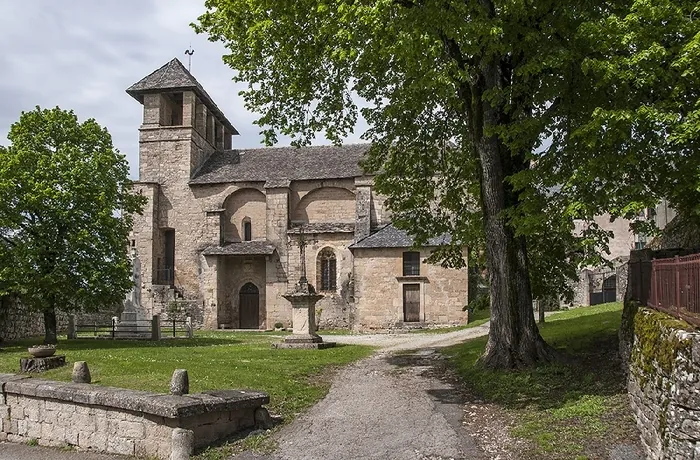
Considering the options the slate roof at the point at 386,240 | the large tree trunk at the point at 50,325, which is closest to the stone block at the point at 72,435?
the large tree trunk at the point at 50,325

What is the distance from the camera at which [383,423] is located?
980cm

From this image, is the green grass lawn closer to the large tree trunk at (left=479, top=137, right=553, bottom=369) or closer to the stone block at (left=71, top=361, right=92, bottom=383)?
the stone block at (left=71, top=361, right=92, bottom=383)

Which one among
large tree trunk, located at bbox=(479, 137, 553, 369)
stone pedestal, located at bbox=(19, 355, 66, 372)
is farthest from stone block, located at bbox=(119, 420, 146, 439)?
large tree trunk, located at bbox=(479, 137, 553, 369)

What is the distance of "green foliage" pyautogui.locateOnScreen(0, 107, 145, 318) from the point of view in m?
21.2

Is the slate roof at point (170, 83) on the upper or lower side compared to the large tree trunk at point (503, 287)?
upper

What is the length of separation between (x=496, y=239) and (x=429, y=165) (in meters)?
4.71

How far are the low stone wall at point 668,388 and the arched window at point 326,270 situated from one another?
30.8 metres

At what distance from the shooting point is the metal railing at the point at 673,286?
261 inches

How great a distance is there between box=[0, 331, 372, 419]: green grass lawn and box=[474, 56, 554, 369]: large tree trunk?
394 centimetres

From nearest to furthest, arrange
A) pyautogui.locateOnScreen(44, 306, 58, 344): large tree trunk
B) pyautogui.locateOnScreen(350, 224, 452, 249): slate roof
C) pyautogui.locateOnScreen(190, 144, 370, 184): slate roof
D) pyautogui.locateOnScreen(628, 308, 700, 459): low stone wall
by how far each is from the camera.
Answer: pyautogui.locateOnScreen(628, 308, 700, 459): low stone wall
pyautogui.locateOnScreen(44, 306, 58, 344): large tree trunk
pyautogui.locateOnScreen(350, 224, 452, 249): slate roof
pyautogui.locateOnScreen(190, 144, 370, 184): slate roof

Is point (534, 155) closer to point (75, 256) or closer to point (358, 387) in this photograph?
point (358, 387)

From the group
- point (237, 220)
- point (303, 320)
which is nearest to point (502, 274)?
point (303, 320)

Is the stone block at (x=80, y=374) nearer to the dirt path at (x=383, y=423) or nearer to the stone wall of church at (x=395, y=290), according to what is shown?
the dirt path at (x=383, y=423)

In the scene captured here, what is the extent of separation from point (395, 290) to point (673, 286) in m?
27.2
